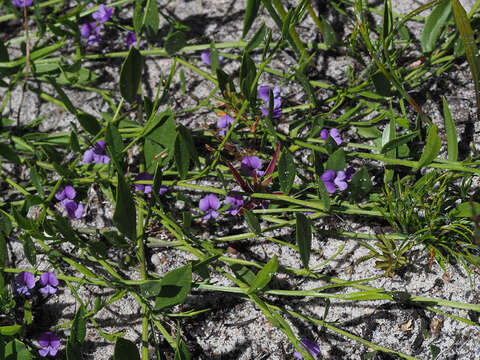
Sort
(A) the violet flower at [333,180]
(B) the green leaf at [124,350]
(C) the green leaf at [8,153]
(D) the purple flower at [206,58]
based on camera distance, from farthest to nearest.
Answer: (D) the purple flower at [206,58] < (C) the green leaf at [8,153] < (A) the violet flower at [333,180] < (B) the green leaf at [124,350]

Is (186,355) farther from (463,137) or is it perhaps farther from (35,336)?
(463,137)

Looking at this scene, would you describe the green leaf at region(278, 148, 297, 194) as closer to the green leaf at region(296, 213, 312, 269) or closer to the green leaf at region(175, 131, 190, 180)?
the green leaf at region(296, 213, 312, 269)

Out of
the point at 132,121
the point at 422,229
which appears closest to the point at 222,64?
the point at 132,121

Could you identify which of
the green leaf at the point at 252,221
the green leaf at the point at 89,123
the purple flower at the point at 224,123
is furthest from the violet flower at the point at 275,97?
the green leaf at the point at 89,123

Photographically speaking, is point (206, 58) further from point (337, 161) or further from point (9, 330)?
point (9, 330)

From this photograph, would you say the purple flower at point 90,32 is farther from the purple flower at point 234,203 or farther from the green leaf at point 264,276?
the green leaf at point 264,276

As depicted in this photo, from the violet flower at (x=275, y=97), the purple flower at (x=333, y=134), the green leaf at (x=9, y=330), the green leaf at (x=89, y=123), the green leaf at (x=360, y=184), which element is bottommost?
the green leaf at (x=9, y=330)
